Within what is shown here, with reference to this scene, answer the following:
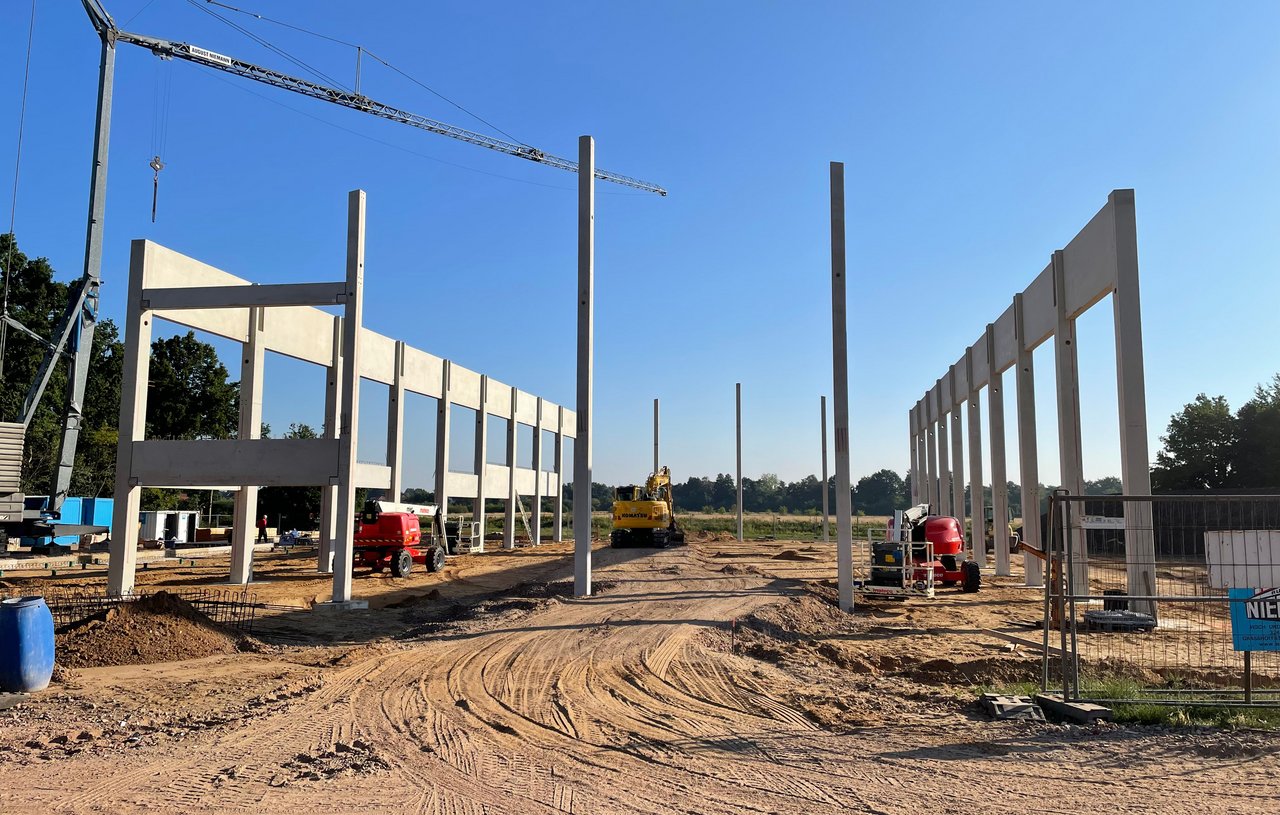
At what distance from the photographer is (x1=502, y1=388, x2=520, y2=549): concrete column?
42281mm

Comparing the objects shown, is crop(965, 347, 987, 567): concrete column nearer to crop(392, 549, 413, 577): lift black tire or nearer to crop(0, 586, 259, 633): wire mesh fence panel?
crop(392, 549, 413, 577): lift black tire

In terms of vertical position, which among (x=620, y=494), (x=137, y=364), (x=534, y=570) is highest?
(x=137, y=364)

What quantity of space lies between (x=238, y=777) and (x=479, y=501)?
3202cm

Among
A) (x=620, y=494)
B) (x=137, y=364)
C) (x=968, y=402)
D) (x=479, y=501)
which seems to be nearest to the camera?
(x=137, y=364)

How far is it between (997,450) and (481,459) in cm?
2209

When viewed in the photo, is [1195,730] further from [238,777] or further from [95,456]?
[95,456]

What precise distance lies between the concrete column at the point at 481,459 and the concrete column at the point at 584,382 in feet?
68.1

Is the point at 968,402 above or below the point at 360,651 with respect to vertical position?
above

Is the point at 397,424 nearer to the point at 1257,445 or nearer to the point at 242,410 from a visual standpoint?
the point at 242,410

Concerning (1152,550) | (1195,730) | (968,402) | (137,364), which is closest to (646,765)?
(1195,730)

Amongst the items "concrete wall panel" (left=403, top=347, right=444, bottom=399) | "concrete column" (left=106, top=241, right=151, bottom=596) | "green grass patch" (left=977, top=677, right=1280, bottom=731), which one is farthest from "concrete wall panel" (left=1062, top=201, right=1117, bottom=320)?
"concrete wall panel" (left=403, top=347, right=444, bottom=399)

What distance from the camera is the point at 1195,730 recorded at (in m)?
8.21

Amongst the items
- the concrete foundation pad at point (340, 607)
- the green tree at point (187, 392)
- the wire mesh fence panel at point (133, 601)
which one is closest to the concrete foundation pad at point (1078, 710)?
the wire mesh fence panel at point (133, 601)

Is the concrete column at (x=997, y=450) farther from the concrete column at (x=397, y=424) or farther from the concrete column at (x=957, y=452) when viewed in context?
the concrete column at (x=397, y=424)
